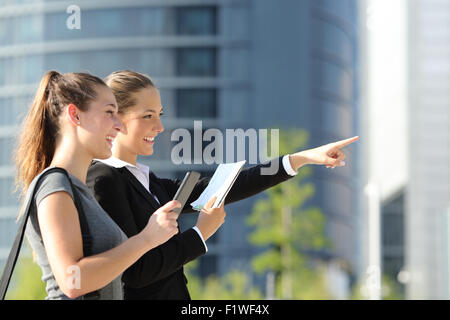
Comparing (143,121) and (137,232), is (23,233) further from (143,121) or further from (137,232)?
(143,121)

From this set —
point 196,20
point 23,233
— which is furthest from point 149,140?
point 196,20

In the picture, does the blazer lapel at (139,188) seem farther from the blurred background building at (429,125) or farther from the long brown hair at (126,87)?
the blurred background building at (429,125)

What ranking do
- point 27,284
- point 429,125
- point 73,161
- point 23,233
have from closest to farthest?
point 23,233
point 73,161
point 27,284
point 429,125

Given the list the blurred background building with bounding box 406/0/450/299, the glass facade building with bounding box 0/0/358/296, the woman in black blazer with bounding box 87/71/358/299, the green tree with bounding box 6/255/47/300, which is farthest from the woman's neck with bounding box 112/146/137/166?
→ the blurred background building with bounding box 406/0/450/299

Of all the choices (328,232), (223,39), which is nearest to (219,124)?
(223,39)

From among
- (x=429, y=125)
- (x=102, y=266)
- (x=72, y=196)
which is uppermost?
(x=429, y=125)

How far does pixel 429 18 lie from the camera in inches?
2312

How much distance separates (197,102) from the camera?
3316cm

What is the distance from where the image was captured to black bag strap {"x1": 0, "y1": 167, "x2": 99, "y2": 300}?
56.7 inches

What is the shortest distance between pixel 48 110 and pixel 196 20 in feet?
102

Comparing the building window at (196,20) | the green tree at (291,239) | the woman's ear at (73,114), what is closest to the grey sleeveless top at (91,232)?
the woman's ear at (73,114)

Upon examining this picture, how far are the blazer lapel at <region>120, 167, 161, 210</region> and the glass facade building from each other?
94.4ft

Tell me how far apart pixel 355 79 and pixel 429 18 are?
24.2m

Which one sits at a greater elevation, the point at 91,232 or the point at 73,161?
the point at 73,161
